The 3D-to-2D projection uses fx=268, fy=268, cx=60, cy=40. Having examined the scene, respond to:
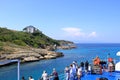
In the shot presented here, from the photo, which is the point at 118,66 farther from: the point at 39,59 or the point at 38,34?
the point at 38,34

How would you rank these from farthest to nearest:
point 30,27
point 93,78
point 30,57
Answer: point 30,27 → point 30,57 → point 93,78

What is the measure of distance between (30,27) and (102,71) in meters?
162

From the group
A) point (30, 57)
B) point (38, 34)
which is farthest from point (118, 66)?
point (38, 34)

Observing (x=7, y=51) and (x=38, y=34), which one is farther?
(x=38, y=34)

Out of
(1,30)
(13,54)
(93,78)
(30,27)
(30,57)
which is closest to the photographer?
(93,78)

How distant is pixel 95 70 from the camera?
2431cm

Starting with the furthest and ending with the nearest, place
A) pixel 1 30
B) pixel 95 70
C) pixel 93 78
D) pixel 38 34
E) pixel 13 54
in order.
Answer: pixel 38 34, pixel 1 30, pixel 13 54, pixel 95 70, pixel 93 78

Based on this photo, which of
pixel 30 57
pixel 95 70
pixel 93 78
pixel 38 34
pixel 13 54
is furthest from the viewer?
pixel 38 34

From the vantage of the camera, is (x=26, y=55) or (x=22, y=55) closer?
(x=22, y=55)

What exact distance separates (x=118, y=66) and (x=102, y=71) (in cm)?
199

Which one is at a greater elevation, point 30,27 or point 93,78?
point 30,27

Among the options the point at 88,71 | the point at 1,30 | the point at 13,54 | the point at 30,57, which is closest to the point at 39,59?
the point at 30,57

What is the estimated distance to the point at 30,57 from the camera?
90.2m

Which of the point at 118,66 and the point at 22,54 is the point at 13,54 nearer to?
the point at 22,54
